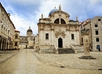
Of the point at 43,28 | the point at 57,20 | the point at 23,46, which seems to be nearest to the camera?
the point at 43,28

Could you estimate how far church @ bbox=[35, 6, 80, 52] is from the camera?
27.8 metres

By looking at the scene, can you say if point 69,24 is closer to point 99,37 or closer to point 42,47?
point 42,47

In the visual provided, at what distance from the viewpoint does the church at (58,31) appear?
27828 mm

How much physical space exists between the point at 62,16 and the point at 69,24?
3115 millimetres

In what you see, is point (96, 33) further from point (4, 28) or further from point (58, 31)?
point (4, 28)

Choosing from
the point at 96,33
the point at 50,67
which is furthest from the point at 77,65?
the point at 96,33

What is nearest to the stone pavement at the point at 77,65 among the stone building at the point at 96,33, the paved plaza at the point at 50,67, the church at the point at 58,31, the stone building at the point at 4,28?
the paved plaza at the point at 50,67

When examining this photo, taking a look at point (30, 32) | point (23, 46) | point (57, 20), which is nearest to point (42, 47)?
point (57, 20)

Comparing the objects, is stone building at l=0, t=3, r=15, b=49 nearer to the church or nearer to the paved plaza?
the church

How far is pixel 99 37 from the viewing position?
125 feet

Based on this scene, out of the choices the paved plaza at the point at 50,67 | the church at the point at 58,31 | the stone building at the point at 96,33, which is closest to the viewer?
the paved plaza at the point at 50,67

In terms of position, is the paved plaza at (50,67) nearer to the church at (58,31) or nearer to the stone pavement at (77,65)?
the stone pavement at (77,65)

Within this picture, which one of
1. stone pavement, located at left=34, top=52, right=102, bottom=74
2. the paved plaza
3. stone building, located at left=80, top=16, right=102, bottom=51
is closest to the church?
stone building, located at left=80, top=16, right=102, bottom=51

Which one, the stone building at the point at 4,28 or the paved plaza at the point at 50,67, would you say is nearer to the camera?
the paved plaza at the point at 50,67
